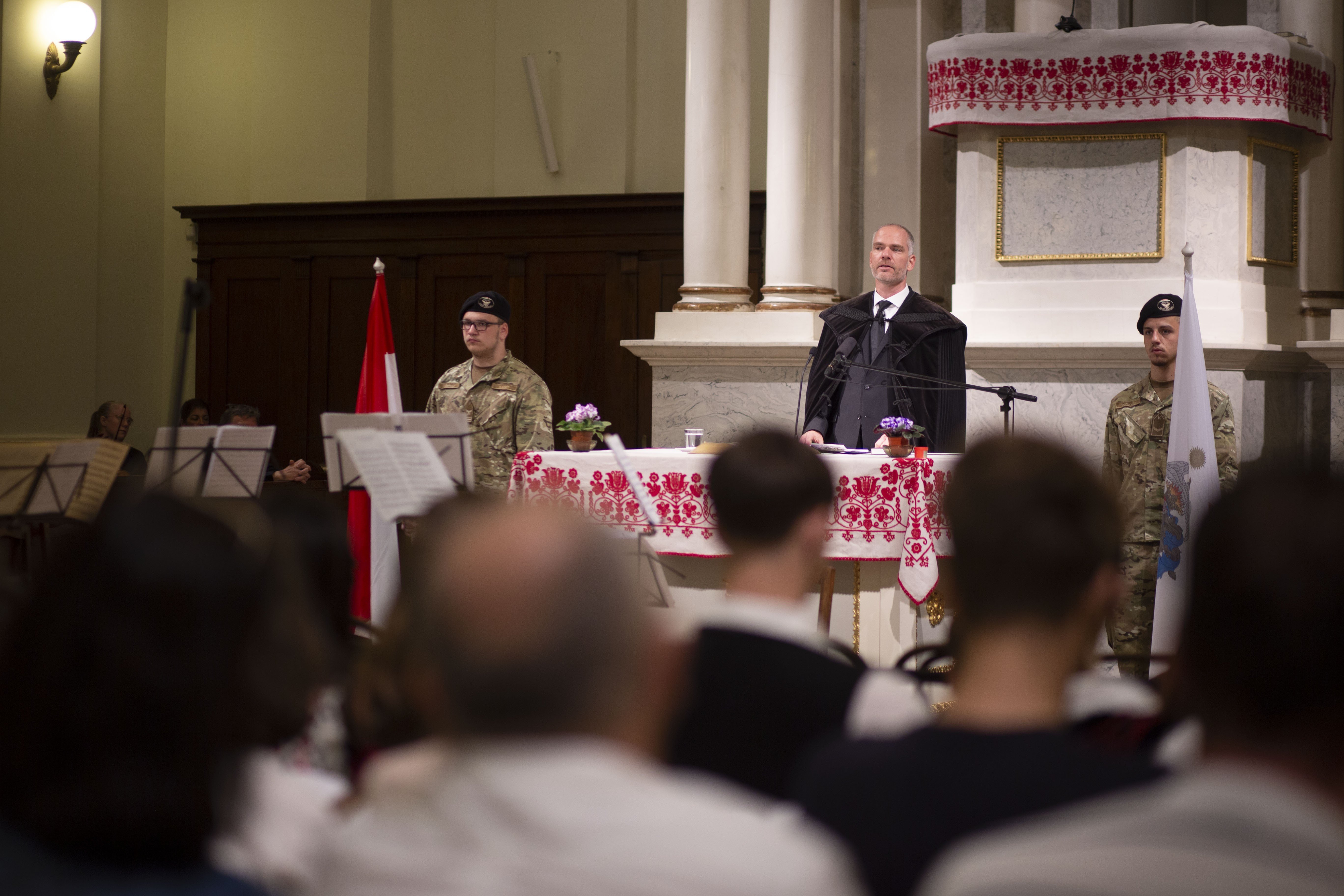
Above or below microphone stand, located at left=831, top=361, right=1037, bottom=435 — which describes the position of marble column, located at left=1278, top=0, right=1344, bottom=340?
above

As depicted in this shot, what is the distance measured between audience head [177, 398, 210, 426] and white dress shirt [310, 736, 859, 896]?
8.88 m

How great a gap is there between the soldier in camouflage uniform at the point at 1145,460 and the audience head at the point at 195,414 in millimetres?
6171

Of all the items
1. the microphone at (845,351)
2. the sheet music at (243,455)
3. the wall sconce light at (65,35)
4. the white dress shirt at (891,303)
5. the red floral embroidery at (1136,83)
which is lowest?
the sheet music at (243,455)

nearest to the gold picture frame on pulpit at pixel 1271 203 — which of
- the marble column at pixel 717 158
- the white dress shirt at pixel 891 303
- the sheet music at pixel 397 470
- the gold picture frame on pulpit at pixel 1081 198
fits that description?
the gold picture frame on pulpit at pixel 1081 198

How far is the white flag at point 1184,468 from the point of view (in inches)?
224

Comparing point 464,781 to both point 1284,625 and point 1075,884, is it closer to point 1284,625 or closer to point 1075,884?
point 1075,884

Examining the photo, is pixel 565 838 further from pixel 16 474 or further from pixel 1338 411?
pixel 1338 411

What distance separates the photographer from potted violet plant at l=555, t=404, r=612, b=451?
6512mm

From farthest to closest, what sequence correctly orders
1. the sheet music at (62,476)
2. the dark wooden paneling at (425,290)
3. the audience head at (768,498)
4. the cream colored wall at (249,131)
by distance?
the dark wooden paneling at (425,290) < the cream colored wall at (249,131) < the sheet music at (62,476) < the audience head at (768,498)

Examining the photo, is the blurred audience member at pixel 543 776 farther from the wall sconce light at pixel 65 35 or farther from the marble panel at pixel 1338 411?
the wall sconce light at pixel 65 35

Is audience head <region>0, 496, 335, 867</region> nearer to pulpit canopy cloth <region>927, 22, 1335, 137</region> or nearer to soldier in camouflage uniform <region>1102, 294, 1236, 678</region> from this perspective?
soldier in camouflage uniform <region>1102, 294, 1236, 678</region>

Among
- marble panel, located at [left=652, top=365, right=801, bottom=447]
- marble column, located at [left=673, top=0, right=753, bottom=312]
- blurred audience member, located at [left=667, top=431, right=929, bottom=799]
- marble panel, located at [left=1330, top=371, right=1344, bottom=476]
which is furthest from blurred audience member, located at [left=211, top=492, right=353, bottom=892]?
marble panel, located at [left=1330, top=371, right=1344, bottom=476]

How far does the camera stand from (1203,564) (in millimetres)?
1202

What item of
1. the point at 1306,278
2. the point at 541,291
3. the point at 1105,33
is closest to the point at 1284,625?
the point at 1105,33
